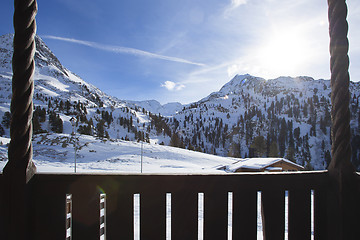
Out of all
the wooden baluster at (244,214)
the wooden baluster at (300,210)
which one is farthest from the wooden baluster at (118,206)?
the wooden baluster at (300,210)

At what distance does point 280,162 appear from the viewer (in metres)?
16.2

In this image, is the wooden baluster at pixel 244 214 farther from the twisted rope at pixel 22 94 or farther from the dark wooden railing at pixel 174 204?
the twisted rope at pixel 22 94

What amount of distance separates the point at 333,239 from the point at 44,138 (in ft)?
132

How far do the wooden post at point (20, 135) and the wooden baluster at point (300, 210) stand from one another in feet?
7.99

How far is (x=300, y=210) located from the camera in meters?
1.87

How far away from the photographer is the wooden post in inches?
60.3

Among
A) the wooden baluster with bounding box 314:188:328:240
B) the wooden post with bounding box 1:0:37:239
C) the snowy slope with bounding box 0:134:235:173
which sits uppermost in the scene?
the wooden post with bounding box 1:0:37:239

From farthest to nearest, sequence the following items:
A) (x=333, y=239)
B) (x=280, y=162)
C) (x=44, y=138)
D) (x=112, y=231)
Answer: (x=44, y=138)
(x=280, y=162)
(x=333, y=239)
(x=112, y=231)

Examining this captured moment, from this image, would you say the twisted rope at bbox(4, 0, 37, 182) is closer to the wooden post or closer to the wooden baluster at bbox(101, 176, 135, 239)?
the wooden post

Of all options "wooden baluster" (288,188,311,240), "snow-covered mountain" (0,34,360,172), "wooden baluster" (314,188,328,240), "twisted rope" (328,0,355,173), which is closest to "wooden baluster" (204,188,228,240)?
→ "wooden baluster" (288,188,311,240)

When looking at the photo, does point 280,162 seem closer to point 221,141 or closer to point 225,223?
point 225,223

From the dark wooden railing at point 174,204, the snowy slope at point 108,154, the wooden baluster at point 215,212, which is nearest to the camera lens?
the dark wooden railing at point 174,204

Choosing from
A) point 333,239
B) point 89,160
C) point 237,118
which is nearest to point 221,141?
point 237,118

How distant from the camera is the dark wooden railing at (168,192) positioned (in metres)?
1.56
